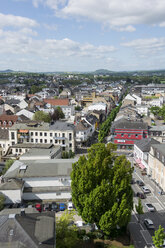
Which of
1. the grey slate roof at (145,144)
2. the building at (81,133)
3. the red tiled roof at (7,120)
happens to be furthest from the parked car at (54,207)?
the red tiled roof at (7,120)

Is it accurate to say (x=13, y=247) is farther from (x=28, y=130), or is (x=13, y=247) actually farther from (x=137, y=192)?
(x=28, y=130)

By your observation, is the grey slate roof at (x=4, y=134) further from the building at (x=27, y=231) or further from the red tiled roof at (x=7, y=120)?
the building at (x=27, y=231)

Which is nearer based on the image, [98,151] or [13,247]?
[13,247]

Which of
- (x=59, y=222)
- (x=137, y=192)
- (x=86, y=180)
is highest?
(x=86, y=180)

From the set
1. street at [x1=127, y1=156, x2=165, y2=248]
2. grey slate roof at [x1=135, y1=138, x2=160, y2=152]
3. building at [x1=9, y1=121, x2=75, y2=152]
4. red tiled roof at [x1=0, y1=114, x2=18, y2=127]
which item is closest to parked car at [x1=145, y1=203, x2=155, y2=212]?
street at [x1=127, y1=156, x2=165, y2=248]

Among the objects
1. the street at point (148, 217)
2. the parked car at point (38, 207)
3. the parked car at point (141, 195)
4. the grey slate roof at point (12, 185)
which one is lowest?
the street at point (148, 217)

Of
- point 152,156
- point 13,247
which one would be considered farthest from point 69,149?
point 13,247
